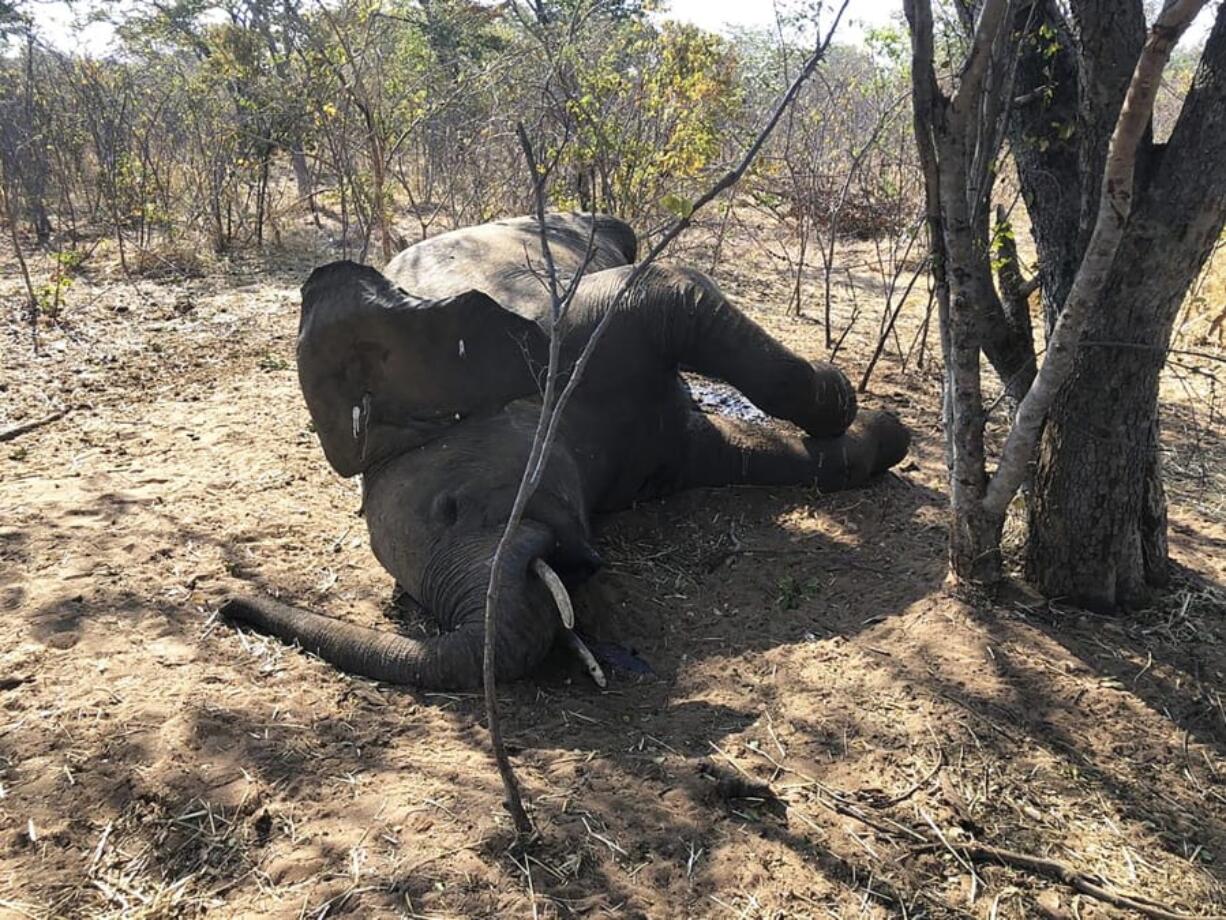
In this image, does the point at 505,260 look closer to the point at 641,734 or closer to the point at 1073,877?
the point at 641,734

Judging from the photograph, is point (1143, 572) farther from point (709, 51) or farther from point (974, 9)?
point (709, 51)

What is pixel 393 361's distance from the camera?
4.33 meters

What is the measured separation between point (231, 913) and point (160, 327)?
8044 mm

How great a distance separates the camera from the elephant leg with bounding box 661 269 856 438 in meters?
5.21

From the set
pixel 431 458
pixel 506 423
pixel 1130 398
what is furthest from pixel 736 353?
pixel 1130 398

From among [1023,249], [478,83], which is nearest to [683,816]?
[478,83]

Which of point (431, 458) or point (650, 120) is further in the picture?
point (650, 120)

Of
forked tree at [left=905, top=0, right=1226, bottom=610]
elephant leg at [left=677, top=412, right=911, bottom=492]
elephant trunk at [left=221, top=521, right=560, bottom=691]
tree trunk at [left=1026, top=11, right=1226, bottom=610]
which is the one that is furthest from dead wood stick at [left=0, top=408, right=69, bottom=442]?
tree trunk at [left=1026, top=11, right=1226, bottom=610]

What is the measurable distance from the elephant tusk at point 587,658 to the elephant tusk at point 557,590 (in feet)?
0.39

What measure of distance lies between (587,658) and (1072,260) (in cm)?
232

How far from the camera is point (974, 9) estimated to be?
384 cm

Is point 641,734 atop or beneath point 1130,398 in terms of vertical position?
beneath

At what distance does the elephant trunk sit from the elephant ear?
76cm

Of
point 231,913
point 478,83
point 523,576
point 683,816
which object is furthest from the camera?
point 478,83
